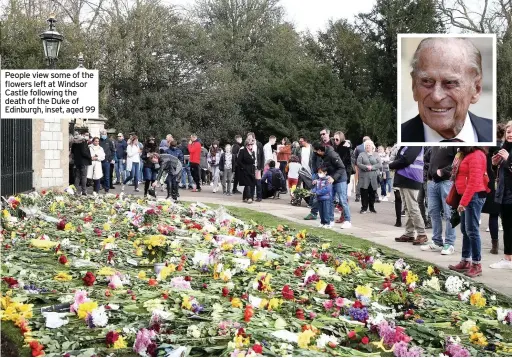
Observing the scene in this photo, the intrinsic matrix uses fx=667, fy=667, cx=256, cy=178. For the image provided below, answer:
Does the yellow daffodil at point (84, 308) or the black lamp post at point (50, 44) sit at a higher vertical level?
A: the black lamp post at point (50, 44)

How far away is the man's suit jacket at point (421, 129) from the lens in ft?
19.2

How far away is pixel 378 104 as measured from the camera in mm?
43812

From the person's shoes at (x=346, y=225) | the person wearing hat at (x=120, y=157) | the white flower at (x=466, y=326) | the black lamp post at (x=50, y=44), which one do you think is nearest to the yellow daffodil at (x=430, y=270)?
the white flower at (x=466, y=326)

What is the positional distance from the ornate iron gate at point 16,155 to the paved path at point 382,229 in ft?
17.6

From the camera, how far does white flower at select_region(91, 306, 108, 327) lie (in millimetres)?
4832

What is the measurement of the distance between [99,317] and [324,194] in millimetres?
8233

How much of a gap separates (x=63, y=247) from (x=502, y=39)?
38.6 meters

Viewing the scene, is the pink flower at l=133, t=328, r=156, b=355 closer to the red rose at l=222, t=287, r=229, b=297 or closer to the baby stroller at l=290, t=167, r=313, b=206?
the red rose at l=222, t=287, r=229, b=297

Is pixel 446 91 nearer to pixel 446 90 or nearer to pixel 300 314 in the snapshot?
pixel 446 90

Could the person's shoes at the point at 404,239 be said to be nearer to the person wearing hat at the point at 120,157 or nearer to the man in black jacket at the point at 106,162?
the man in black jacket at the point at 106,162

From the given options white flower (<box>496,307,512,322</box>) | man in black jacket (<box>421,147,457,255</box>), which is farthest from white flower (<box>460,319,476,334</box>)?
man in black jacket (<box>421,147,457,255</box>)

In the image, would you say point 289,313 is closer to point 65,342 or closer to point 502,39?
point 65,342

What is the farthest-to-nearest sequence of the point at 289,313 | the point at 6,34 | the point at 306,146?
the point at 6,34
the point at 306,146
the point at 289,313

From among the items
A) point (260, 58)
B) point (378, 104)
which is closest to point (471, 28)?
point (378, 104)
